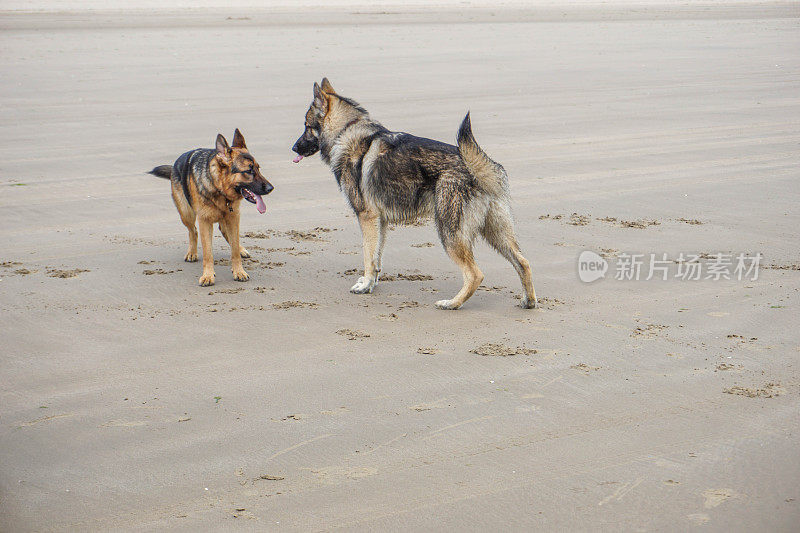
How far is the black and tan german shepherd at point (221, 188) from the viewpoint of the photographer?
724cm

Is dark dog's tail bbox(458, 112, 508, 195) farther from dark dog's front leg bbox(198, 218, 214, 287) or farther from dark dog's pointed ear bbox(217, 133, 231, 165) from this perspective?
dark dog's front leg bbox(198, 218, 214, 287)

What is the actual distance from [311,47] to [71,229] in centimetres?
2031

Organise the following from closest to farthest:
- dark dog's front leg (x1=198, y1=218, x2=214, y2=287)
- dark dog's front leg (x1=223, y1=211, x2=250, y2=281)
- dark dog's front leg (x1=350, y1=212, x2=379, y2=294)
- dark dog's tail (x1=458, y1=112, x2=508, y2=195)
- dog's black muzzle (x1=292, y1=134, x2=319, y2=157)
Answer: dark dog's tail (x1=458, y1=112, x2=508, y2=195), dark dog's front leg (x1=350, y1=212, x2=379, y2=294), dark dog's front leg (x1=198, y1=218, x2=214, y2=287), dark dog's front leg (x1=223, y1=211, x2=250, y2=281), dog's black muzzle (x1=292, y1=134, x2=319, y2=157)

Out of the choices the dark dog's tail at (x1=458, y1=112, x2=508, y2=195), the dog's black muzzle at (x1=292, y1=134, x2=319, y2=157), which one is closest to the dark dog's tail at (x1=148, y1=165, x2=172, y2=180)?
the dog's black muzzle at (x1=292, y1=134, x2=319, y2=157)

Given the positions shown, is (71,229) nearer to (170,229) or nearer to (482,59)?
(170,229)

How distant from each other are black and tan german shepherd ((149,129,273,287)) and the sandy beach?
0.36 m

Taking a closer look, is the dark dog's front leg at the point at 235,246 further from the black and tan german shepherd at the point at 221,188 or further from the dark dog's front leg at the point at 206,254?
the dark dog's front leg at the point at 206,254

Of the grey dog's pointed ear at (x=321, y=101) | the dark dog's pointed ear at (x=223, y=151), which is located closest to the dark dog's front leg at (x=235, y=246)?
the dark dog's pointed ear at (x=223, y=151)

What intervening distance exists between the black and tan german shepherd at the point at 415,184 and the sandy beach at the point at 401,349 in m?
0.44

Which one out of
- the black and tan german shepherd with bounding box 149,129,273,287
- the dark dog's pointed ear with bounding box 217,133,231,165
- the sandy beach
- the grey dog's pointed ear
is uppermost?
the grey dog's pointed ear

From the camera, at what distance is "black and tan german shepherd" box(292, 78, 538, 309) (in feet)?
22.0

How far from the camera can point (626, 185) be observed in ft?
34.9

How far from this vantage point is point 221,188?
7.25 meters

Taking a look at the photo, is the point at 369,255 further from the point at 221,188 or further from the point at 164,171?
the point at 164,171
